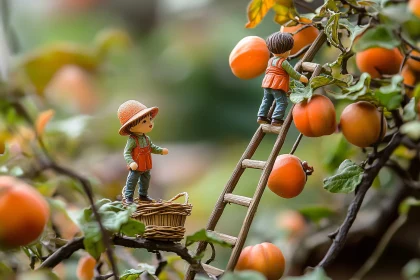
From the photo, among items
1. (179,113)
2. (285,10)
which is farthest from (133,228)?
(179,113)

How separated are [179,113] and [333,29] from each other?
107 cm

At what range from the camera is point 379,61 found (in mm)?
552

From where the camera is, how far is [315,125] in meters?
0.44

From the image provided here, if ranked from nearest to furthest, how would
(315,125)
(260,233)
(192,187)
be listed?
(315,125)
(260,233)
(192,187)

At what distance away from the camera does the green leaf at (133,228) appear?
407mm

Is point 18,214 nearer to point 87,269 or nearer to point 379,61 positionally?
point 87,269

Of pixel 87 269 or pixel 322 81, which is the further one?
pixel 87 269

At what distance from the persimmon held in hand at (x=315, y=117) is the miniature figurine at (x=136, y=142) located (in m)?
0.11

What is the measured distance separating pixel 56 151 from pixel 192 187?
50 cm

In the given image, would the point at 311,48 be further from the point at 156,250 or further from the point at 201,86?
the point at 201,86

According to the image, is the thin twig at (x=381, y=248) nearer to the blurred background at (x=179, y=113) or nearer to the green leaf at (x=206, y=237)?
the blurred background at (x=179, y=113)

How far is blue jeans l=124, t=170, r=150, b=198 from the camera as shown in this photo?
0.44m

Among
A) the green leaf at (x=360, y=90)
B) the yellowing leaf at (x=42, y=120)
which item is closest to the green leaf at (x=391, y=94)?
the green leaf at (x=360, y=90)

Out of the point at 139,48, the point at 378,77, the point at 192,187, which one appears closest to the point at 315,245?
the point at 378,77
